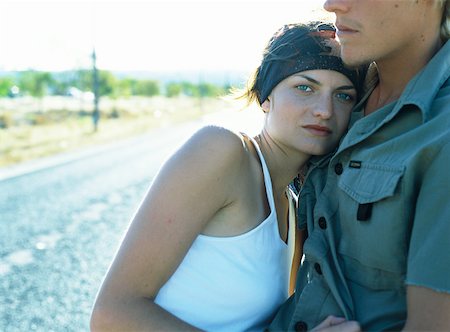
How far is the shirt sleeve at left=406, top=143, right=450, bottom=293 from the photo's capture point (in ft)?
5.21

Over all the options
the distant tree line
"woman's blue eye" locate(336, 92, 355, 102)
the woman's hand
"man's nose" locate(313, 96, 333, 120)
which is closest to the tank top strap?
"man's nose" locate(313, 96, 333, 120)

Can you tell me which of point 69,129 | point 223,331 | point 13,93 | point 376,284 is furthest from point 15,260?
point 13,93

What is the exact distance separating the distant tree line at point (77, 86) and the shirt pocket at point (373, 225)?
34692mm

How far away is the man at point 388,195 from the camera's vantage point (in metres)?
1.63

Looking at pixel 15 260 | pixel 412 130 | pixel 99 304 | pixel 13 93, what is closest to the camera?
pixel 412 130

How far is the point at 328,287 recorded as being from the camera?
2.03 metres

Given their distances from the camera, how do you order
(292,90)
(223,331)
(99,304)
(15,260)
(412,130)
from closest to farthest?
1. (412,130)
2. (99,304)
3. (223,331)
4. (292,90)
5. (15,260)

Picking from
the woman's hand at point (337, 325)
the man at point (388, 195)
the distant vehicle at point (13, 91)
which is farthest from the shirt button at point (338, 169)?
the distant vehicle at point (13, 91)

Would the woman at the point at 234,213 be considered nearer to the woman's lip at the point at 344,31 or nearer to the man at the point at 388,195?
the man at the point at 388,195

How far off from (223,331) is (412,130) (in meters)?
1.00

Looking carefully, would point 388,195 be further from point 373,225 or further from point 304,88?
point 304,88

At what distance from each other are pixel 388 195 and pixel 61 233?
6293 millimetres

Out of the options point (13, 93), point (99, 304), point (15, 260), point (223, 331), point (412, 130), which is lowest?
point (13, 93)

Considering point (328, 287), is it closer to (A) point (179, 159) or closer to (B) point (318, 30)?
(A) point (179, 159)
